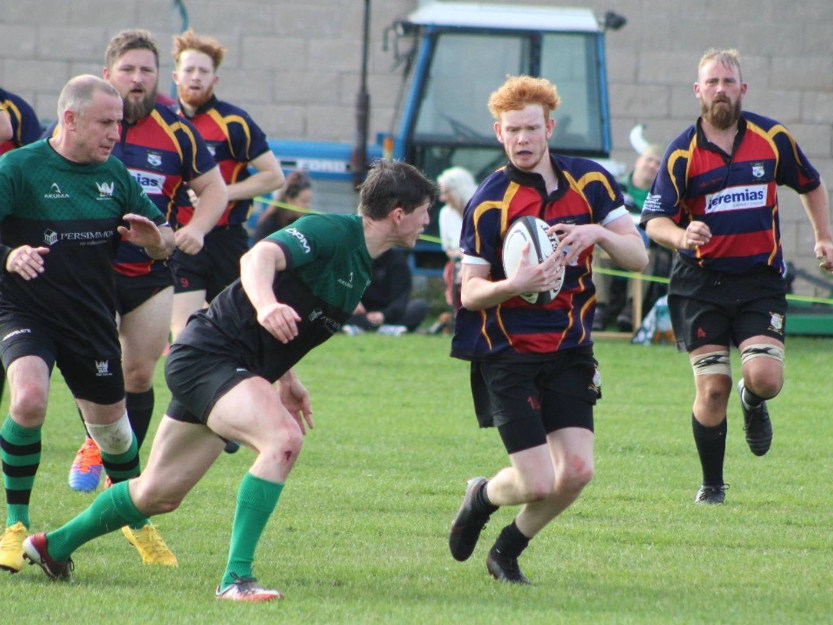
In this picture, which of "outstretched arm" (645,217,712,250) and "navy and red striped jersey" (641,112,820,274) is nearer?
"outstretched arm" (645,217,712,250)

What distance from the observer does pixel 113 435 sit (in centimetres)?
554

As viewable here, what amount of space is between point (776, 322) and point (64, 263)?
3543 mm

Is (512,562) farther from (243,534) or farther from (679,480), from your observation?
(679,480)

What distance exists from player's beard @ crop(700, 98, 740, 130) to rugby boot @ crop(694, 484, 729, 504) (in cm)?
188

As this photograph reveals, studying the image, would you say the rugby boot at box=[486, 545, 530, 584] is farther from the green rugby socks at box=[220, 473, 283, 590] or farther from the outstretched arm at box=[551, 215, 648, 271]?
the outstretched arm at box=[551, 215, 648, 271]

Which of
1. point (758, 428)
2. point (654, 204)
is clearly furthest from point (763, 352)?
point (654, 204)

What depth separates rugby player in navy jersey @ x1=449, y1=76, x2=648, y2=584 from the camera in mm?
4895

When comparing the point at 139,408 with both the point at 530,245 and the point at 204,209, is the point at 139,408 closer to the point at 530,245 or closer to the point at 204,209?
the point at 204,209

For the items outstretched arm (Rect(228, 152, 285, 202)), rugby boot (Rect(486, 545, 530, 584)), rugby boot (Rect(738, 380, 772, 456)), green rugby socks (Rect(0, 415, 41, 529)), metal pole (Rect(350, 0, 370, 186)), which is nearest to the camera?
rugby boot (Rect(486, 545, 530, 584))

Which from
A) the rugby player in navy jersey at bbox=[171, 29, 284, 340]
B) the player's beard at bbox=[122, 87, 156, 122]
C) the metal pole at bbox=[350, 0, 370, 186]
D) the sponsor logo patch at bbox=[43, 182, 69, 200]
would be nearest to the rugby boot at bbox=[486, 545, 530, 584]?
the sponsor logo patch at bbox=[43, 182, 69, 200]

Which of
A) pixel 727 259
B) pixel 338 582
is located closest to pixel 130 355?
pixel 338 582

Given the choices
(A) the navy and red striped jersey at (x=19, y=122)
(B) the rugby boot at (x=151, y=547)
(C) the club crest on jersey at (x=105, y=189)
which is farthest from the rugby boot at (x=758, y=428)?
(A) the navy and red striped jersey at (x=19, y=122)

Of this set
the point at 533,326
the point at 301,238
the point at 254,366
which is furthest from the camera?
the point at 533,326

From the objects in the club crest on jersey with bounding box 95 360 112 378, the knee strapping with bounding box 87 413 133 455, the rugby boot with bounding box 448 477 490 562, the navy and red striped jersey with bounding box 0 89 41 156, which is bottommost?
the rugby boot with bounding box 448 477 490 562
